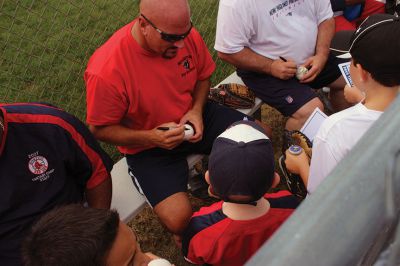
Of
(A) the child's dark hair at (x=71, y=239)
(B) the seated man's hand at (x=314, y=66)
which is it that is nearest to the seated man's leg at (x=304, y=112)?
(B) the seated man's hand at (x=314, y=66)

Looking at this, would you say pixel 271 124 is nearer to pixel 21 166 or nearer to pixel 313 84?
pixel 313 84

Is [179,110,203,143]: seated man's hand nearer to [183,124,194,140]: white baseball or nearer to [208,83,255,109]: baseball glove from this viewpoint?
[183,124,194,140]: white baseball

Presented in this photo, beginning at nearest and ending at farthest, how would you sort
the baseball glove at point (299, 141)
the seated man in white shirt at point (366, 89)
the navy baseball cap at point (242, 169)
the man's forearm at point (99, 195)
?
the navy baseball cap at point (242, 169) → the seated man in white shirt at point (366, 89) → the man's forearm at point (99, 195) → the baseball glove at point (299, 141)

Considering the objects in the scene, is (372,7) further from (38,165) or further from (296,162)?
(38,165)

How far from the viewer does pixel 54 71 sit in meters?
4.25

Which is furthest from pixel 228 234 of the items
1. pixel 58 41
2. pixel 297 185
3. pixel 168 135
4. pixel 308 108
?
pixel 58 41

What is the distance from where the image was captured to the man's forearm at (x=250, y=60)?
111 inches

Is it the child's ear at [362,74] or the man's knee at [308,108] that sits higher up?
the child's ear at [362,74]

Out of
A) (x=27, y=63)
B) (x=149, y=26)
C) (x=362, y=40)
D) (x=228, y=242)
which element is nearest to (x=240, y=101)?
(x=149, y=26)

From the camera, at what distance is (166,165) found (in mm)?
2506

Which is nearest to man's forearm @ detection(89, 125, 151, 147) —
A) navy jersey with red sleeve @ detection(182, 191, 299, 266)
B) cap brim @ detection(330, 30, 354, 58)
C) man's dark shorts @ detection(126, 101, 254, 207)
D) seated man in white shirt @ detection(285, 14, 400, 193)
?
man's dark shorts @ detection(126, 101, 254, 207)

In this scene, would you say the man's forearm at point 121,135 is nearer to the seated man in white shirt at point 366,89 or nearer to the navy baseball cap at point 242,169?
the navy baseball cap at point 242,169

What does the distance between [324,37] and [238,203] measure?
72.0 inches

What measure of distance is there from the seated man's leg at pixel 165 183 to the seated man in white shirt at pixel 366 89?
2.91 ft
